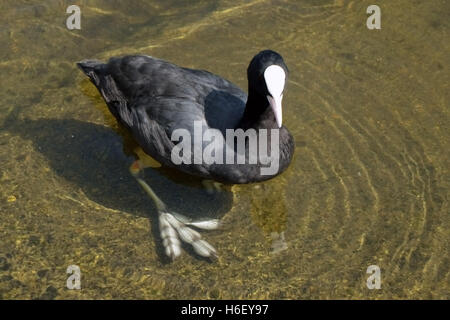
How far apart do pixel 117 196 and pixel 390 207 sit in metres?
1.86

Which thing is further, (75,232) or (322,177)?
(322,177)

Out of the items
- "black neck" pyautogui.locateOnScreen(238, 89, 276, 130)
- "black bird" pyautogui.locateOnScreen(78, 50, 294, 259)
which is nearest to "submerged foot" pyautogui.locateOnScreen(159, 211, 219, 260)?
"black bird" pyautogui.locateOnScreen(78, 50, 294, 259)

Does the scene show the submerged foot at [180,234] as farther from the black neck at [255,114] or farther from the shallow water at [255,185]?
the black neck at [255,114]

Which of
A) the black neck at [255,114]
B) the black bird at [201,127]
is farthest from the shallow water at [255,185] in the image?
the black neck at [255,114]

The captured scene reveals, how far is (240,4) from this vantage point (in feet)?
18.9

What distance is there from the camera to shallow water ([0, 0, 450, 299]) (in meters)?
3.58

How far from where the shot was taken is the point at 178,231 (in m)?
3.82

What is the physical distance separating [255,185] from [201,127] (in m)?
0.62

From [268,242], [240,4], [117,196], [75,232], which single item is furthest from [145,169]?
[240,4]

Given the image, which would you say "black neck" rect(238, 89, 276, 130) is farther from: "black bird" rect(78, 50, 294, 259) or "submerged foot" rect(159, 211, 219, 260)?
"submerged foot" rect(159, 211, 219, 260)

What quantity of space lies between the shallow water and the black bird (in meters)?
0.19

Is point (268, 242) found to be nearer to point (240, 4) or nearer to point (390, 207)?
point (390, 207)

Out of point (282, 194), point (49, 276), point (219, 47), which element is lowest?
point (49, 276)

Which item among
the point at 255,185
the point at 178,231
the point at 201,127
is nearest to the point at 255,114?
the point at 201,127
